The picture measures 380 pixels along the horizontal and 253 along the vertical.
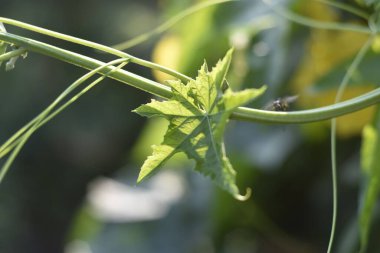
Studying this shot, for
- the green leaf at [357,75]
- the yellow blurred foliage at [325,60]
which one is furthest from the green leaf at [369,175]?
the yellow blurred foliage at [325,60]

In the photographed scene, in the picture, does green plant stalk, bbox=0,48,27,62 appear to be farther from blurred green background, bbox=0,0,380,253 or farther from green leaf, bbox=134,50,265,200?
blurred green background, bbox=0,0,380,253

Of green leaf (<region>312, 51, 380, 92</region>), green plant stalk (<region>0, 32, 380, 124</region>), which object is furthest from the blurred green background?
green plant stalk (<region>0, 32, 380, 124</region>)

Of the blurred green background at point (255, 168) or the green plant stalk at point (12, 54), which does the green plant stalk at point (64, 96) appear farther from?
the blurred green background at point (255, 168)

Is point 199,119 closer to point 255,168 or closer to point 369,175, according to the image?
point 369,175

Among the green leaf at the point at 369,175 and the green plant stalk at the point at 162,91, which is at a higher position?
the green leaf at the point at 369,175

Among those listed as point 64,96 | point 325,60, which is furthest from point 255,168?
point 64,96

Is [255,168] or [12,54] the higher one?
[255,168]
